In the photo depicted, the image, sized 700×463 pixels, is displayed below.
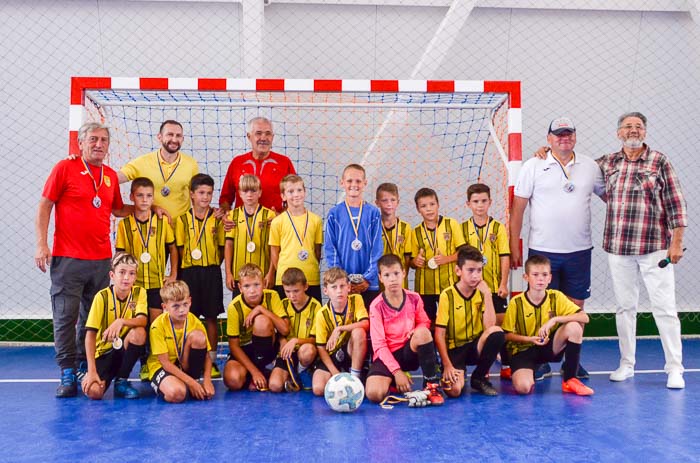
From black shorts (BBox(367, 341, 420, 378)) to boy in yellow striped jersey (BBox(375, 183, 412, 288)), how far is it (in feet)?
3.09

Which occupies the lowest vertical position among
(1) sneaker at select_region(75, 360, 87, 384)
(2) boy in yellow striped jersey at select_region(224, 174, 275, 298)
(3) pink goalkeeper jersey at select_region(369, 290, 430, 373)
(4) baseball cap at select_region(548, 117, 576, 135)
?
(1) sneaker at select_region(75, 360, 87, 384)

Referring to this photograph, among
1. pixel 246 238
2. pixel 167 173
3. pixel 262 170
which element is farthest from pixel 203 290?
pixel 262 170

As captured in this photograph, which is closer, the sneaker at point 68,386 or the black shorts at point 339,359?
the sneaker at point 68,386

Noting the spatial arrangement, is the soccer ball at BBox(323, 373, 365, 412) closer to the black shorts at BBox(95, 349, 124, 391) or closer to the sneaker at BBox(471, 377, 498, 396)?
the sneaker at BBox(471, 377, 498, 396)

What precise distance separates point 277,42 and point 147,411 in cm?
442

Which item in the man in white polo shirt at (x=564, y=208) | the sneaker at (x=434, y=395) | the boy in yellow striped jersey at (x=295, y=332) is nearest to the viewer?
the sneaker at (x=434, y=395)

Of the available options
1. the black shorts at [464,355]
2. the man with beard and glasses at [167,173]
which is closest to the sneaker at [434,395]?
the black shorts at [464,355]

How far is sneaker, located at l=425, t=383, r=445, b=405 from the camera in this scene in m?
4.24

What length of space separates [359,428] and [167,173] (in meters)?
2.88

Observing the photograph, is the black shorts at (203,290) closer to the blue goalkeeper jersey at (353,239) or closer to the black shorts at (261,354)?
the black shorts at (261,354)

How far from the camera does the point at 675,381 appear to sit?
4695mm

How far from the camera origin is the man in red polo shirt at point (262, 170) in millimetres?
5461

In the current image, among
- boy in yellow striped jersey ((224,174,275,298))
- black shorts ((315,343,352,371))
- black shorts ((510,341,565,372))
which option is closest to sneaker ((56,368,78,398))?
boy in yellow striped jersey ((224,174,275,298))

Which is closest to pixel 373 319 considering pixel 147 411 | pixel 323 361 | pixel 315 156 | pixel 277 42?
pixel 323 361
